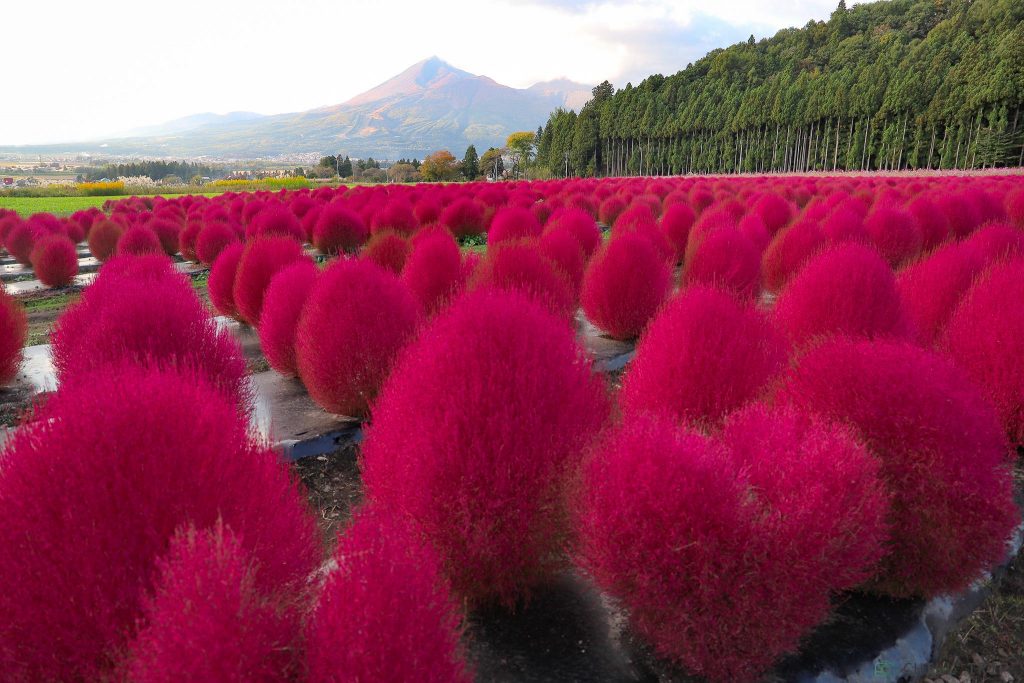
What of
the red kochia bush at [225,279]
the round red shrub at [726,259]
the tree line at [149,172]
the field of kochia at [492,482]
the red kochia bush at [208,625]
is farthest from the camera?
the tree line at [149,172]

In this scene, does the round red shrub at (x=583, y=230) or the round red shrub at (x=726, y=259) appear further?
the round red shrub at (x=583, y=230)

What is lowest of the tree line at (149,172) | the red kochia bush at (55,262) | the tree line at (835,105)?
the red kochia bush at (55,262)

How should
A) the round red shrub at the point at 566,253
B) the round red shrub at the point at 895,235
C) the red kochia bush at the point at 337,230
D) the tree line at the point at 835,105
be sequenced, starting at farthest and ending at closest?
the tree line at the point at 835,105
the red kochia bush at the point at 337,230
the round red shrub at the point at 895,235
the round red shrub at the point at 566,253

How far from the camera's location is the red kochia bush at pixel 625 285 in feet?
21.3

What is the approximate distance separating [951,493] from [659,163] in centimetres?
6660

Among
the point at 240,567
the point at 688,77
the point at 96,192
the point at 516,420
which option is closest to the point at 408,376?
the point at 516,420

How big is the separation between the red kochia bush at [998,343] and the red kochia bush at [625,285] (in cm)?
278

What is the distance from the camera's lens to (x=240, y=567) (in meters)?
1.42

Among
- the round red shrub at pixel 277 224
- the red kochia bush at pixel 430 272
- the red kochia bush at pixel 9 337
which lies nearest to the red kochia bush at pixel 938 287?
the red kochia bush at pixel 430 272

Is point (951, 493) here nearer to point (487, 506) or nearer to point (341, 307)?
point (487, 506)

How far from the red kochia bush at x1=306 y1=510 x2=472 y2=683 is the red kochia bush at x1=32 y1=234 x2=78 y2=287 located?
12.5 meters

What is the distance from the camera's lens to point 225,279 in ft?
23.6

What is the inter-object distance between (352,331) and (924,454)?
3.30 metres

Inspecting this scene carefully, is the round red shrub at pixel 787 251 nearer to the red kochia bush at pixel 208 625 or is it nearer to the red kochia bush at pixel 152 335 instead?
the red kochia bush at pixel 152 335
